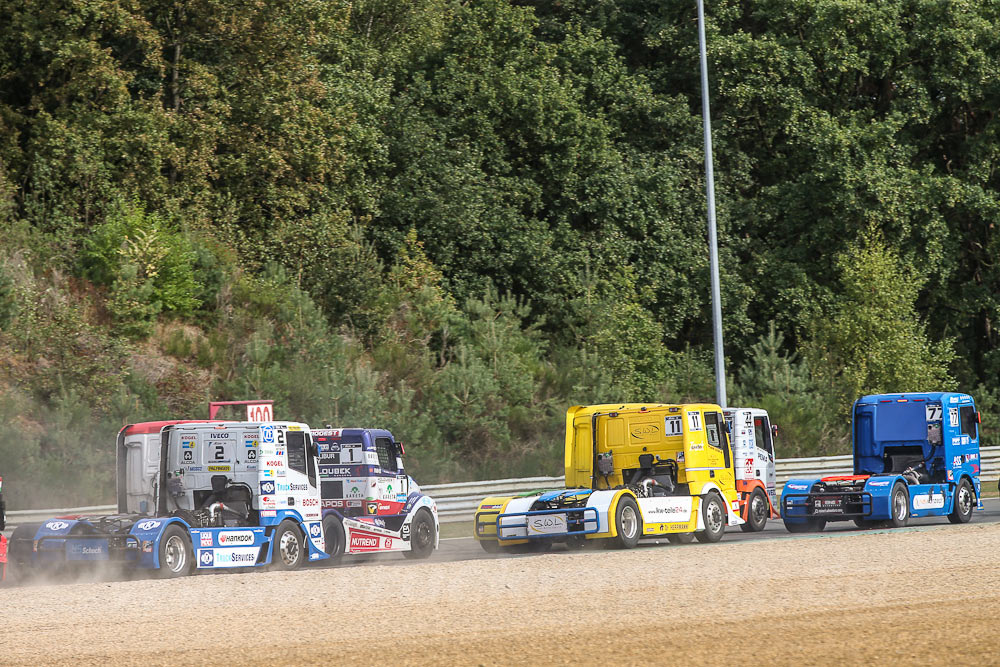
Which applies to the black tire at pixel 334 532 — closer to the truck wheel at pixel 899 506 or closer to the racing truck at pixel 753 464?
the racing truck at pixel 753 464

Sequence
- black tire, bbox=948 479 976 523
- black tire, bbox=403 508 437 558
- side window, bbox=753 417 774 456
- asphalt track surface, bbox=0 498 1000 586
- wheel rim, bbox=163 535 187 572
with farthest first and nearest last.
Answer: side window, bbox=753 417 774 456, black tire, bbox=948 479 976 523, black tire, bbox=403 508 437 558, asphalt track surface, bbox=0 498 1000 586, wheel rim, bbox=163 535 187 572

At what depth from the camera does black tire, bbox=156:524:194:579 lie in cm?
1705

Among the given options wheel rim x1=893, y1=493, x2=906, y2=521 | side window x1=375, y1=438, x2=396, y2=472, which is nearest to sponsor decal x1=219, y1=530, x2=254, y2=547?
side window x1=375, y1=438, x2=396, y2=472

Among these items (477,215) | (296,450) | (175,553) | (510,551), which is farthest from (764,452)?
(477,215)

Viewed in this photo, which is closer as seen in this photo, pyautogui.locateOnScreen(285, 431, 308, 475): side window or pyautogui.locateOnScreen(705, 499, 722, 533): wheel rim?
pyautogui.locateOnScreen(285, 431, 308, 475): side window

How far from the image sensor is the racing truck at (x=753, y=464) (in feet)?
79.3

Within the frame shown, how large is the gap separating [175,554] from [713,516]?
894cm

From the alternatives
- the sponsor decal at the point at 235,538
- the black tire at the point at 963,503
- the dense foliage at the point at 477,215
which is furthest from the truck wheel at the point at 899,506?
the sponsor decal at the point at 235,538

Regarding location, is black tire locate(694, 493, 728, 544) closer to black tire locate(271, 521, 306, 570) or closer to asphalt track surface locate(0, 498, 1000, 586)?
asphalt track surface locate(0, 498, 1000, 586)

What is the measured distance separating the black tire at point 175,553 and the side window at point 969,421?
14891 millimetres

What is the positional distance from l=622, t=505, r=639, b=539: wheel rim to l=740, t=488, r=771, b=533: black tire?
4.51 metres

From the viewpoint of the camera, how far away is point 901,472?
2458 cm

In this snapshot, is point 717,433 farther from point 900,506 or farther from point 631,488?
point 900,506

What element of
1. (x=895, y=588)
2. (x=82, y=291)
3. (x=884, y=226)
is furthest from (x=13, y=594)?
(x=884, y=226)
